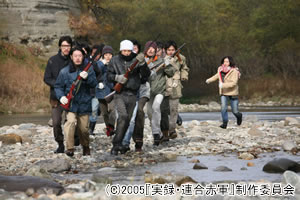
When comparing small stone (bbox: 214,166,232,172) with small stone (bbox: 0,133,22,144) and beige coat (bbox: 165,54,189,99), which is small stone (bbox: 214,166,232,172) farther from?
small stone (bbox: 0,133,22,144)

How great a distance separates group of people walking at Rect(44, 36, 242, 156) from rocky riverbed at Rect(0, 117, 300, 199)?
414 mm

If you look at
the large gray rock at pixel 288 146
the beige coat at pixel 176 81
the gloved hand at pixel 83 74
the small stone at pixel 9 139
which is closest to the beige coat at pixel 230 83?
the beige coat at pixel 176 81

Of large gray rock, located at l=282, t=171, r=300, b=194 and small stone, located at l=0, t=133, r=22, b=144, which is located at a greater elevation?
large gray rock, located at l=282, t=171, r=300, b=194

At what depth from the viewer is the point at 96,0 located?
5459 cm

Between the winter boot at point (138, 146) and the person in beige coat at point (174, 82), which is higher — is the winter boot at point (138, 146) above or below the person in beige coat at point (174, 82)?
below

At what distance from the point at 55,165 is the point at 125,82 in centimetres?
227

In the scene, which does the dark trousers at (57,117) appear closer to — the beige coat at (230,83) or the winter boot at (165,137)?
the winter boot at (165,137)

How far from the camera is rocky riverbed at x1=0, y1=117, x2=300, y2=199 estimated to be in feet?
24.7

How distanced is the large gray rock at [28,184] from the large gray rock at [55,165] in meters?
→ 1.81

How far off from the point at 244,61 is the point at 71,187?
2061 inches

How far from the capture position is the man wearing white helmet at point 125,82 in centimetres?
1130

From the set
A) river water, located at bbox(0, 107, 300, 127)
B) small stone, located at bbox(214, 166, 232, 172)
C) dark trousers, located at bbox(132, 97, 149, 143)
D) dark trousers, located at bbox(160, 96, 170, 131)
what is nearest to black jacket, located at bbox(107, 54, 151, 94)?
dark trousers, located at bbox(132, 97, 149, 143)

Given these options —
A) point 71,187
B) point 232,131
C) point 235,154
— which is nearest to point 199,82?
point 232,131

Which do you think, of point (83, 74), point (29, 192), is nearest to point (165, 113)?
point (83, 74)
